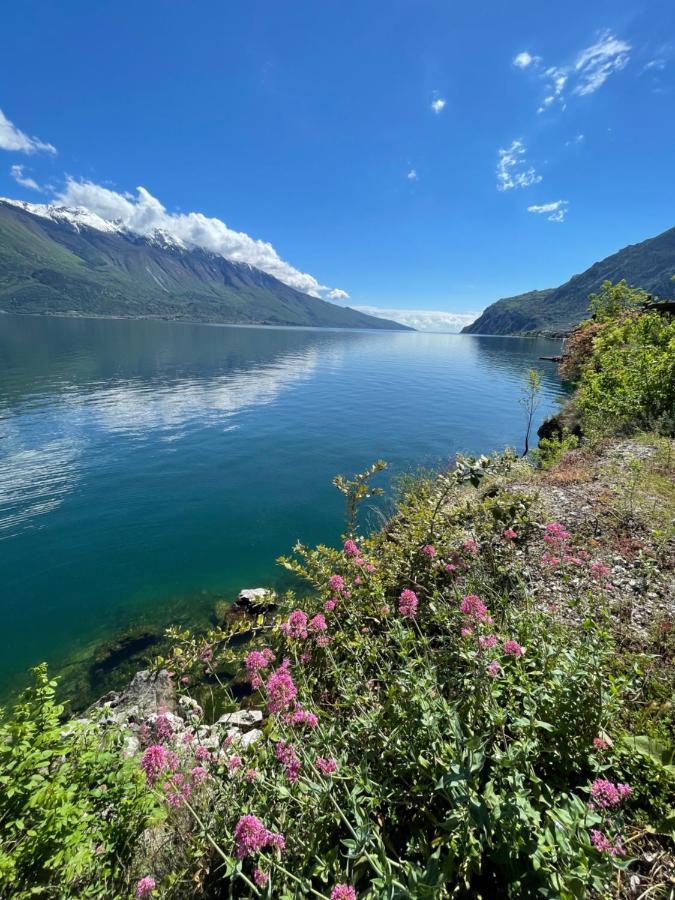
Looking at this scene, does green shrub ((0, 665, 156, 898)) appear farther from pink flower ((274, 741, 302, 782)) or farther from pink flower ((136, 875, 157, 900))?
pink flower ((274, 741, 302, 782))

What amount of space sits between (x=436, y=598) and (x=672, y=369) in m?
16.4

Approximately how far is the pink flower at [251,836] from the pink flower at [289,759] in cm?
44

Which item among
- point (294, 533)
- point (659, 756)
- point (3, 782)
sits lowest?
point (294, 533)

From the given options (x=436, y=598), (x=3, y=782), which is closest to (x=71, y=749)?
(x=3, y=782)

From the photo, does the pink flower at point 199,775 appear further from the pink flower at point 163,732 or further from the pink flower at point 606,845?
the pink flower at point 606,845

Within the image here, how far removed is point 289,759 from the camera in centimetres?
313

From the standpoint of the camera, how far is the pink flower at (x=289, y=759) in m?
3.05

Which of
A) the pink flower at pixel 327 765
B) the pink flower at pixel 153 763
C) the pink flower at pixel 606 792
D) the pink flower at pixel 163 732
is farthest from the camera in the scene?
the pink flower at pixel 163 732

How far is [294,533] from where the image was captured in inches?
616

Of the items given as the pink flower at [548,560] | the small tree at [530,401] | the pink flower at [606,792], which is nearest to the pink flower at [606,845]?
the pink flower at [606,792]

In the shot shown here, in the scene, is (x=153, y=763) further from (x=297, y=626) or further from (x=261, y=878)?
(x=297, y=626)

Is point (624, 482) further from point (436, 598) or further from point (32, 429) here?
point (32, 429)

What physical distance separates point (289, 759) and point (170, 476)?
20.0m

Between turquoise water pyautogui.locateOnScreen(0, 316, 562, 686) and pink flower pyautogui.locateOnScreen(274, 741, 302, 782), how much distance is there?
33.2 feet
